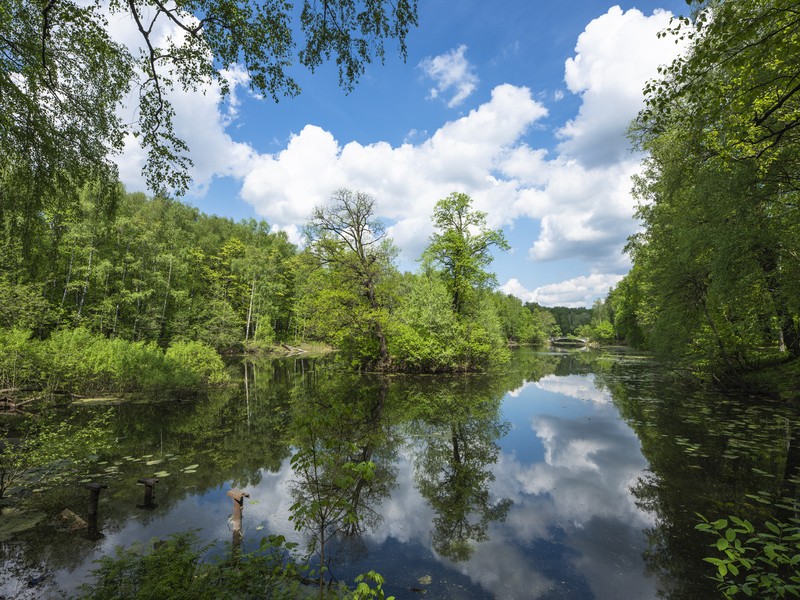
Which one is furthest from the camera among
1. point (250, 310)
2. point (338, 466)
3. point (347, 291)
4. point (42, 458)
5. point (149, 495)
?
point (250, 310)

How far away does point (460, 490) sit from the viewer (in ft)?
25.4

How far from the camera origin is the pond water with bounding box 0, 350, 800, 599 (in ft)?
16.4

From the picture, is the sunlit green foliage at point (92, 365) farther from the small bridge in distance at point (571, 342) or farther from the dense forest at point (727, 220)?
the small bridge in distance at point (571, 342)

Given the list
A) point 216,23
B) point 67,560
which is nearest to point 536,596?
point 67,560

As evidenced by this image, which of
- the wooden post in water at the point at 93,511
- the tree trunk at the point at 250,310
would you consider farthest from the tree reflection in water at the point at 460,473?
the tree trunk at the point at 250,310

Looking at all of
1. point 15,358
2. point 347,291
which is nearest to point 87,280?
point 15,358

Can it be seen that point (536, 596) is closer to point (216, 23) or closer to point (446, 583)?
point (446, 583)

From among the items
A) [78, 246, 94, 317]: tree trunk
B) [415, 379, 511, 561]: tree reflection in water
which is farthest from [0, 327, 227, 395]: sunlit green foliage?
[78, 246, 94, 317]: tree trunk

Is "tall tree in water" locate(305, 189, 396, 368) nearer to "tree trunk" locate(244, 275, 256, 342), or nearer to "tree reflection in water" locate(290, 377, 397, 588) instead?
"tree reflection in water" locate(290, 377, 397, 588)

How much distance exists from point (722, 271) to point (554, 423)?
7.72m

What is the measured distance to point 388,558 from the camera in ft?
17.8

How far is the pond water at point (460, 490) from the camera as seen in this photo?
196 inches

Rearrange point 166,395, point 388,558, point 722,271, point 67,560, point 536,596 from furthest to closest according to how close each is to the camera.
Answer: point 166,395 → point 722,271 → point 388,558 → point 67,560 → point 536,596

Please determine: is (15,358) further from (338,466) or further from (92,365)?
(338,466)
